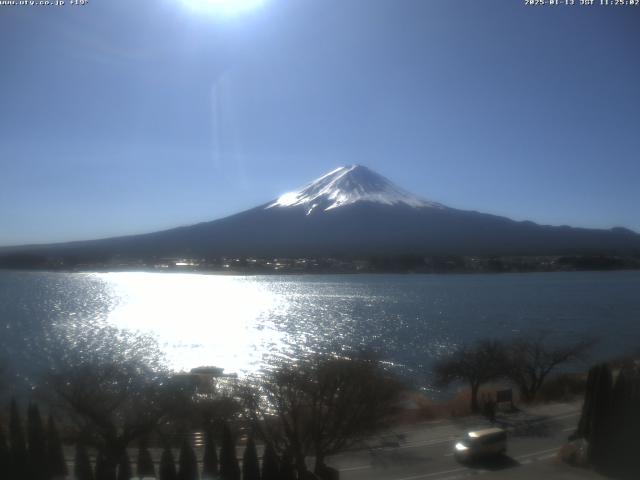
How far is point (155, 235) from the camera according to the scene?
5653cm

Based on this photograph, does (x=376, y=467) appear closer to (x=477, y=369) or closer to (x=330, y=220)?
(x=477, y=369)

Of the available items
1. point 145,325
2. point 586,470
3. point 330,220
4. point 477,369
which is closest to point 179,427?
point 586,470

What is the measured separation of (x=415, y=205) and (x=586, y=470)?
58.3 metres

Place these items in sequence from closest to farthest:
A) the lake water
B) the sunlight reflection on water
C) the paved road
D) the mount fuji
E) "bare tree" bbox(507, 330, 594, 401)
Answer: the paved road → "bare tree" bbox(507, 330, 594, 401) → the sunlight reflection on water → the lake water → the mount fuji

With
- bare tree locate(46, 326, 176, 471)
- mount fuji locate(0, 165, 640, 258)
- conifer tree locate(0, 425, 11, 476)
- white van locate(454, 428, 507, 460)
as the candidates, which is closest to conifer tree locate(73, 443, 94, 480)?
bare tree locate(46, 326, 176, 471)

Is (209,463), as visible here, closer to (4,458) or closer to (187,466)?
(187,466)

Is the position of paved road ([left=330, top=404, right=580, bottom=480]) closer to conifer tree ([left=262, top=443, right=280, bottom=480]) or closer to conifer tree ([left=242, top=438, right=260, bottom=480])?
conifer tree ([left=262, top=443, right=280, bottom=480])

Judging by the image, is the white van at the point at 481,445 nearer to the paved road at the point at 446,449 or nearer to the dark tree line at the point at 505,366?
the paved road at the point at 446,449

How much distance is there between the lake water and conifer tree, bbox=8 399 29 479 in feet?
21.8

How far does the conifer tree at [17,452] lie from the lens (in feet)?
16.4

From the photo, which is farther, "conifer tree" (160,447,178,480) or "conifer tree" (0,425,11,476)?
"conifer tree" (0,425,11,476)

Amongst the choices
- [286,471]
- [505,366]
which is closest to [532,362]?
[505,366]

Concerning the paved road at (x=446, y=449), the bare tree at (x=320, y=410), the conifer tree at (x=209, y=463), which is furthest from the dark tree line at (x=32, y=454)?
the paved road at (x=446, y=449)

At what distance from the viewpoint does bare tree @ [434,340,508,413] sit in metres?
9.06
